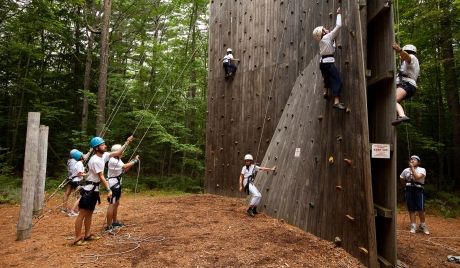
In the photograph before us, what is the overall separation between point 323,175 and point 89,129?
56.2 ft

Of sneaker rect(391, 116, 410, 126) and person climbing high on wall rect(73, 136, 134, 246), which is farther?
person climbing high on wall rect(73, 136, 134, 246)

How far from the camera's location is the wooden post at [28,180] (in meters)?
6.37

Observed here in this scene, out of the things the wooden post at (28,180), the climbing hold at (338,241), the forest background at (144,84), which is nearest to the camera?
the climbing hold at (338,241)

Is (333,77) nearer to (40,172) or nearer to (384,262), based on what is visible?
(384,262)

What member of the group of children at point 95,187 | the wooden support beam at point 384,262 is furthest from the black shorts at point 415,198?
the group of children at point 95,187

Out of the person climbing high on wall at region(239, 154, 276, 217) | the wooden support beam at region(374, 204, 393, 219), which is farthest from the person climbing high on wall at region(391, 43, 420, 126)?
the person climbing high on wall at region(239, 154, 276, 217)

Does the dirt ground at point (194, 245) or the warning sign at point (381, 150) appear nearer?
the dirt ground at point (194, 245)

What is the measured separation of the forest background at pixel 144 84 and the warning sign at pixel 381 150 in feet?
27.4

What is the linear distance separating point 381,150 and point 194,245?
3.62 m

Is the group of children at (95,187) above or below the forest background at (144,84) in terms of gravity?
below

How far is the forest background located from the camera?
545 inches

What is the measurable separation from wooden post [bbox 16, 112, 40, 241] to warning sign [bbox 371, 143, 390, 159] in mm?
6699

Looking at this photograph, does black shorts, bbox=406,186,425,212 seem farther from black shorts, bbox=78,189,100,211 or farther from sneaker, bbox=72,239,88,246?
sneaker, bbox=72,239,88,246

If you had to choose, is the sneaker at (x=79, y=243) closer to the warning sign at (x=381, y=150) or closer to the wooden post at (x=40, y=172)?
the wooden post at (x=40, y=172)
